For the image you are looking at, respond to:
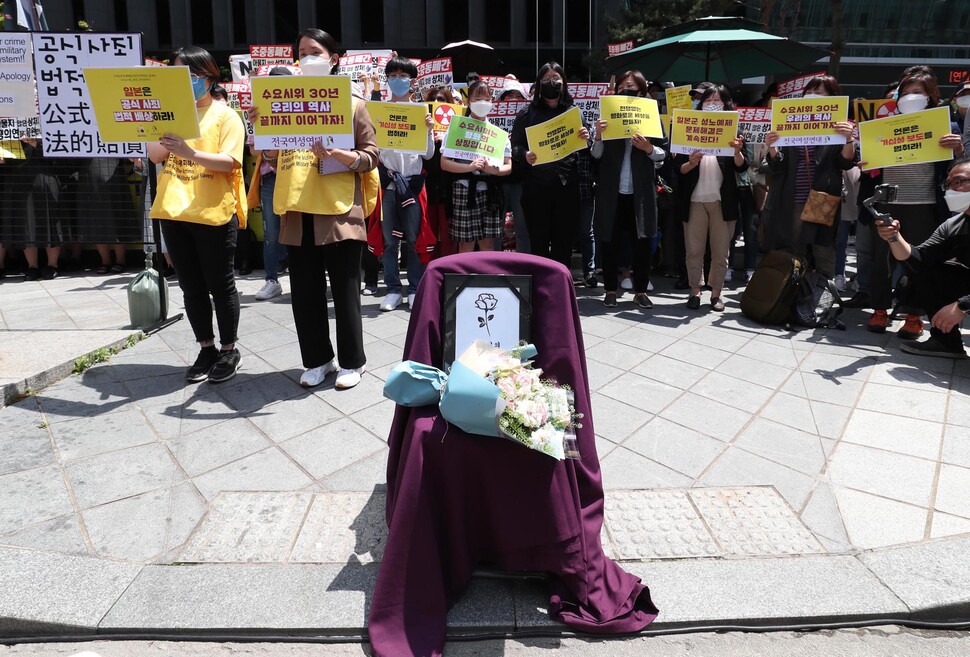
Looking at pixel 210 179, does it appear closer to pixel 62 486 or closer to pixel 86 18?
pixel 62 486

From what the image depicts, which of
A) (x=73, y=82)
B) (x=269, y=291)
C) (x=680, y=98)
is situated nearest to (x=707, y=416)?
(x=680, y=98)

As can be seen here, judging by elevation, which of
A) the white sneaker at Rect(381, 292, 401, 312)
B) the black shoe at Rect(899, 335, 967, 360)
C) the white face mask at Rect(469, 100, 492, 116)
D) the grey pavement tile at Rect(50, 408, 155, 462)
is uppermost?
the white face mask at Rect(469, 100, 492, 116)

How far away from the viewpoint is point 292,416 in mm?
4066

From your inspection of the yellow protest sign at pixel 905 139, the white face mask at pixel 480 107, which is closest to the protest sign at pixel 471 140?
the white face mask at pixel 480 107

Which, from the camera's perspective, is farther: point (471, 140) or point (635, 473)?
point (471, 140)

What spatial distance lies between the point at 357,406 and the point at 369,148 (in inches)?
69.1

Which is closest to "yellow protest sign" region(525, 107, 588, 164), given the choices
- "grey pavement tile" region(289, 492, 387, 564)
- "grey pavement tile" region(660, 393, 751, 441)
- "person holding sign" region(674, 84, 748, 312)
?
"person holding sign" region(674, 84, 748, 312)

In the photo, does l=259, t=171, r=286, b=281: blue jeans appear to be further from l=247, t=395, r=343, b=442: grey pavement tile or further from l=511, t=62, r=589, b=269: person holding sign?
l=247, t=395, r=343, b=442: grey pavement tile

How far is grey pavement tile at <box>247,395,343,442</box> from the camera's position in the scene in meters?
3.87

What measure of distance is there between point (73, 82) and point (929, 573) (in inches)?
260

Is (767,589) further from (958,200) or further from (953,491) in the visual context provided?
(958,200)

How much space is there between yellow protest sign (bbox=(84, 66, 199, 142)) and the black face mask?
10.8ft

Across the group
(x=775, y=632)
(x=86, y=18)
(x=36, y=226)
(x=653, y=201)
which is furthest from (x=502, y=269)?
(x=86, y=18)

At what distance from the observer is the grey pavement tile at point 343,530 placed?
269 centimetres
